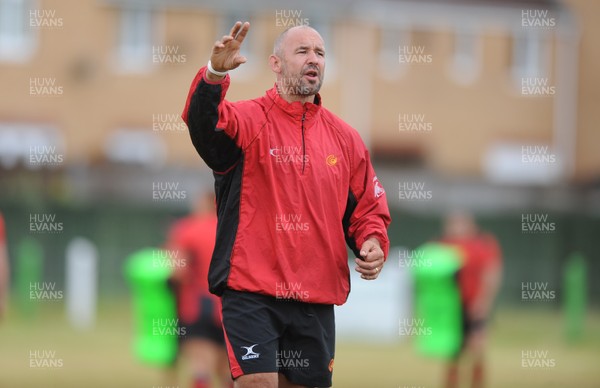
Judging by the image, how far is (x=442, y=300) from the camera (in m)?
15.9

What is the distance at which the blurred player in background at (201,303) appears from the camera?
10.8 m

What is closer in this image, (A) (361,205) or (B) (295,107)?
(B) (295,107)

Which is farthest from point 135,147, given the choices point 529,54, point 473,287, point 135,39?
point 473,287

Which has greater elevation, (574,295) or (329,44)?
(329,44)

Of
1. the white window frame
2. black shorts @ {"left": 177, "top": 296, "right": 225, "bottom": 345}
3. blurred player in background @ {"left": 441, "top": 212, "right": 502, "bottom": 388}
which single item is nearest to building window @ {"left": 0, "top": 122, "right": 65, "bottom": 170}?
the white window frame

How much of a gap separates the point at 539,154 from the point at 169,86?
1370 cm

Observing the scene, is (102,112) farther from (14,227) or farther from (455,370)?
(455,370)

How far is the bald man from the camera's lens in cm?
604

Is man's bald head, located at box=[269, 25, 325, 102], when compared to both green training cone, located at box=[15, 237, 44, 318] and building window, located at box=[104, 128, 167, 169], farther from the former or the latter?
building window, located at box=[104, 128, 167, 169]

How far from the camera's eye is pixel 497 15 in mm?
40906

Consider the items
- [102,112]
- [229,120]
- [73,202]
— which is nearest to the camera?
[229,120]

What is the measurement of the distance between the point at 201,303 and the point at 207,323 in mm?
202

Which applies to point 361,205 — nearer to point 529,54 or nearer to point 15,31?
point 15,31

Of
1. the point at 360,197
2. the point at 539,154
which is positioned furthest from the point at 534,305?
the point at 360,197
